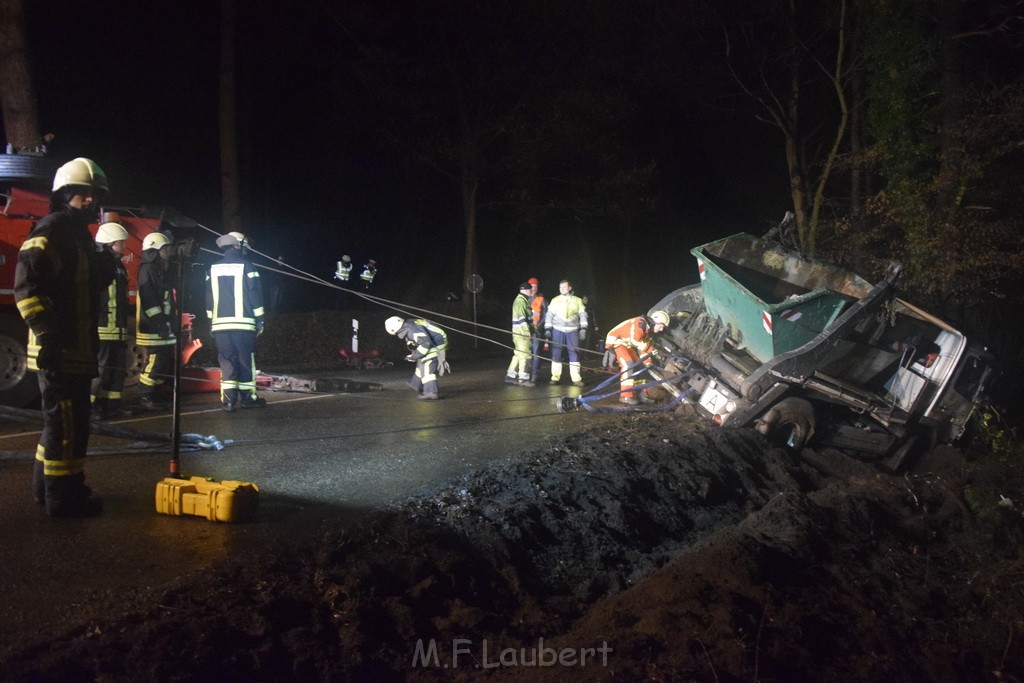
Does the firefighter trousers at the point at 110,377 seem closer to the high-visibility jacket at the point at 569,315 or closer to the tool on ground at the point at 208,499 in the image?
the tool on ground at the point at 208,499

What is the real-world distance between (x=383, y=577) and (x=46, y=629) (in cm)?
156

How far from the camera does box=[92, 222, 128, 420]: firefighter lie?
8641 mm

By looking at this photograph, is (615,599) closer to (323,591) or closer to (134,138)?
(323,591)

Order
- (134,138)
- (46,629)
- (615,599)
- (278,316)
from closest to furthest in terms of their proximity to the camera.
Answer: (46,629) < (615,599) < (278,316) < (134,138)

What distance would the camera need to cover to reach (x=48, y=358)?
16.3ft

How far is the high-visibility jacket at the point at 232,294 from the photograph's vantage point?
9.20 meters

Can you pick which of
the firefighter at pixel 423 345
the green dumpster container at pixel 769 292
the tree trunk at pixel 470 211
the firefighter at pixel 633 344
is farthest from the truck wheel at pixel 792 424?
the tree trunk at pixel 470 211

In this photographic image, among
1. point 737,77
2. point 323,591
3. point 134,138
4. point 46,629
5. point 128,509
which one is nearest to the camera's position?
point 46,629

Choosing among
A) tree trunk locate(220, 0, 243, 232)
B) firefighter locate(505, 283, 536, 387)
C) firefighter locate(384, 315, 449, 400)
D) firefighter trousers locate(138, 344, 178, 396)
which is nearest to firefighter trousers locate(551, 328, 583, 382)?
firefighter locate(505, 283, 536, 387)

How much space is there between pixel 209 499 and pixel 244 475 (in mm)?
1265

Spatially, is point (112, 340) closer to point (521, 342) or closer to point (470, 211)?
point (521, 342)

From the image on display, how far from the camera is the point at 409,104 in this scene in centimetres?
2142

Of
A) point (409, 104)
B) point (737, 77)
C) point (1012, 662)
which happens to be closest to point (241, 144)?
point (409, 104)

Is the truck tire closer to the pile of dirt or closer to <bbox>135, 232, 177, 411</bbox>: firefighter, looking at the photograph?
<bbox>135, 232, 177, 411</bbox>: firefighter
